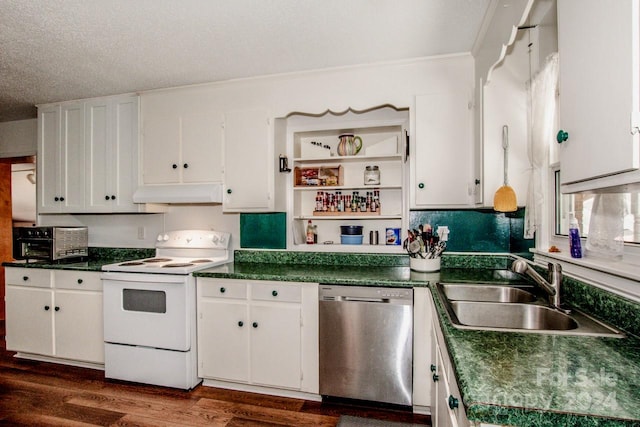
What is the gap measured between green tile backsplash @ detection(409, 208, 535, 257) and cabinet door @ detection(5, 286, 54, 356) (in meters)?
3.16

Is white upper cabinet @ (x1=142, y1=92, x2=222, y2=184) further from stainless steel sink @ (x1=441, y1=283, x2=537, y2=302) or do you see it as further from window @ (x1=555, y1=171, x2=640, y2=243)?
window @ (x1=555, y1=171, x2=640, y2=243)

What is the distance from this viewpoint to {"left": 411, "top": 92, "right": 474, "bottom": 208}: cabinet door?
240 centimetres

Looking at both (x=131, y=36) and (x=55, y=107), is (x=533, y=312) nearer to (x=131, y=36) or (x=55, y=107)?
(x=131, y=36)

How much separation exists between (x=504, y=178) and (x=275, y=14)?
5.22 feet

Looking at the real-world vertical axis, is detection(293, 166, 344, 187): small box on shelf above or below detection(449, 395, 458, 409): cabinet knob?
above

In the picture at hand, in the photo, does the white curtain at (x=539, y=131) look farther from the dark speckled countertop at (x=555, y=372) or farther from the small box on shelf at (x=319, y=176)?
the small box on shelf at (x=319, y=176)

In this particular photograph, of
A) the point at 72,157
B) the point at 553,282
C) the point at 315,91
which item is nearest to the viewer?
the point at 553,282

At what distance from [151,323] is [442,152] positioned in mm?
2402

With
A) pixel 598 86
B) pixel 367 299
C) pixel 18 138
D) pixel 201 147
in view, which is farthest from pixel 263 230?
pixel 18 138

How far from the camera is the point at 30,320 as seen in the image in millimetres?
3037

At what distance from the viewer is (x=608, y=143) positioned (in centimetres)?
87

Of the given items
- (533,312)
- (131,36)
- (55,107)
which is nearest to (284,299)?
(533,312)

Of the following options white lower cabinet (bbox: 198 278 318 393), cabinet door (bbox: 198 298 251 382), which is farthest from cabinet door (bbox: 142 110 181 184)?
cabinet door (bbox: 198 298 251 382)

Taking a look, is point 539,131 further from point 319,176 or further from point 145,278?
point 145,278
